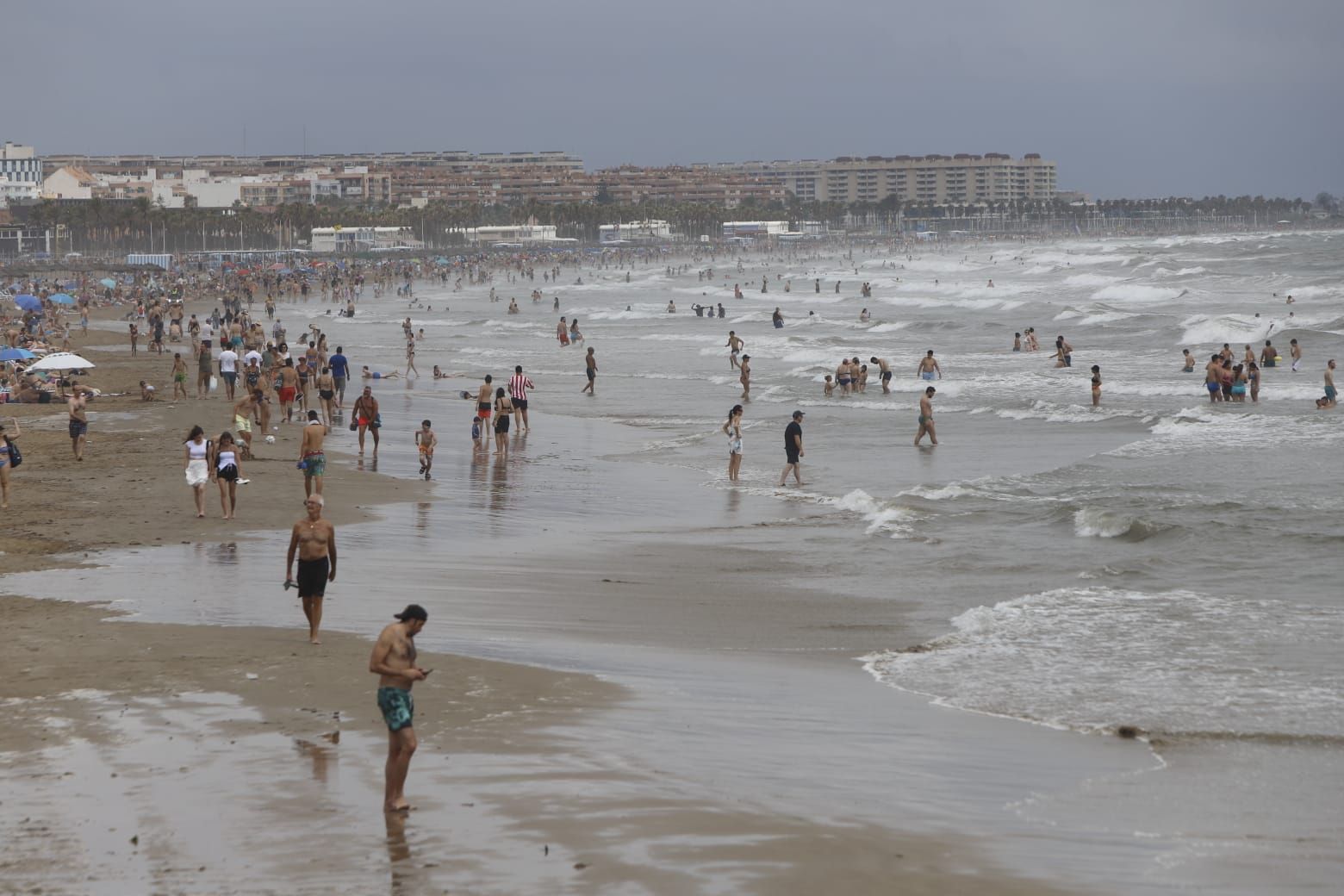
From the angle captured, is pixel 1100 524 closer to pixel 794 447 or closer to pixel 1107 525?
pixel 1107 525

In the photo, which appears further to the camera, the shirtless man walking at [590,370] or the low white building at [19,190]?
the low white building at [19,190]

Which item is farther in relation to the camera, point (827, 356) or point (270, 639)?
point (827, 356)

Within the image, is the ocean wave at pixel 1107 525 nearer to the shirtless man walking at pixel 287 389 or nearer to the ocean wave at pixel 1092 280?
the shirtless man walking at pixel 287 389

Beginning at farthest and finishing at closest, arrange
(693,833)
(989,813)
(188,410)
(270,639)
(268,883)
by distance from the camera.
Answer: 1. (188,410)
2. (270,639)
3. (989,813)
4. (693,833)
5. (268,883)

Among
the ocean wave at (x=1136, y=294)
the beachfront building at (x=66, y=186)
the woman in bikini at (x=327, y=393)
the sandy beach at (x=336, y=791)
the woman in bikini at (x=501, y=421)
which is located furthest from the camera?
the beachfront building at (x=66, y=186)

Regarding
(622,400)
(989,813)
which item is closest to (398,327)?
(622,400)

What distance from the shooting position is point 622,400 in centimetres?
3319

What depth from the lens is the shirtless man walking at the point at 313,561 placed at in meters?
10.6

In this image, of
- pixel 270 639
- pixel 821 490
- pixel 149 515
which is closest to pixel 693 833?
pixel 270 639

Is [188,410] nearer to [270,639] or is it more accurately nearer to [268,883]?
[270,639]

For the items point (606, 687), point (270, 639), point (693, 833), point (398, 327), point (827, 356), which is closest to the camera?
point (693, 833)

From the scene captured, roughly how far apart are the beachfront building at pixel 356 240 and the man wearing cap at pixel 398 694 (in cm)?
14676

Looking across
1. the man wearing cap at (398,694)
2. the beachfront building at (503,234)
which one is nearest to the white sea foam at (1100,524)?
the man wearing cap at (398,694)

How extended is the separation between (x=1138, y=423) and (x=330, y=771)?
72.7ft
